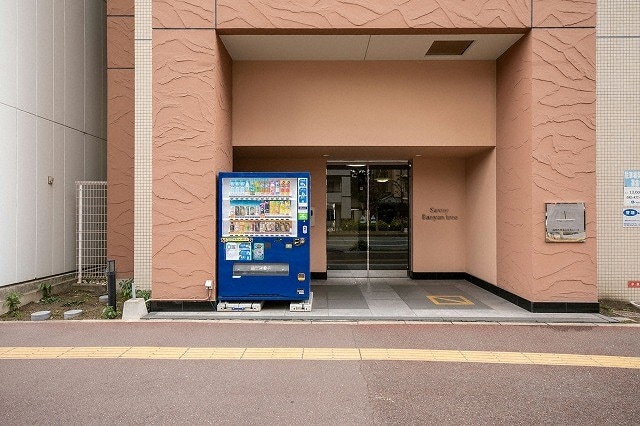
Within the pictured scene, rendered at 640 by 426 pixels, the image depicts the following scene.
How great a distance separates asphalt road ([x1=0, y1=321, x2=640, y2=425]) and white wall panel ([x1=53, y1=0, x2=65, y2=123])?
5.85 meters

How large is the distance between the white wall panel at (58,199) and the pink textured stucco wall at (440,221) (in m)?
8.55

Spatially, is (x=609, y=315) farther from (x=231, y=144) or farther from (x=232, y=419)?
(x=231, y=144)

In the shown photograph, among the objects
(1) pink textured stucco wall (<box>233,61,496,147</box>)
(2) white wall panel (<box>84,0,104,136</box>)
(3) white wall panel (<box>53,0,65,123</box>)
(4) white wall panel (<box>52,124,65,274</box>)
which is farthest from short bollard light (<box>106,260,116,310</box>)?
(2) white wall panel (<box>84,0,104,136</box>)

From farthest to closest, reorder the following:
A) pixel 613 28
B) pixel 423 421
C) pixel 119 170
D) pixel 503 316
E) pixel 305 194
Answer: pixel 119 170
pixel 613 28
pixel 305 194
pixel 503 316
pixel 423 421

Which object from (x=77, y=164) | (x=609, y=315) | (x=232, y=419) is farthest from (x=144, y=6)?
(x=609, y=315)

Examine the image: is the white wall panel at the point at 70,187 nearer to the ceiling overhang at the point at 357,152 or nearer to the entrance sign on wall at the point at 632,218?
the ceiling overhang at the point at 357,152

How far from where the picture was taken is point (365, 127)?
949cm

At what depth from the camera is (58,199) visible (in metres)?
10.2

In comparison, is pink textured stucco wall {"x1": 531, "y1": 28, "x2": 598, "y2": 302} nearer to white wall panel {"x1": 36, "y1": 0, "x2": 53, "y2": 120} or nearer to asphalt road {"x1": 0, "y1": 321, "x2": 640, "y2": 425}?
asphalt road {"x1": 0, "y1": 321, "x2": 640, "y2": 425}

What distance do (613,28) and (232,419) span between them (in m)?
→ 9.63

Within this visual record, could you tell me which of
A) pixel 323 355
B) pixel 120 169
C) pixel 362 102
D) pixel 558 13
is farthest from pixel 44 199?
pixel 558 13

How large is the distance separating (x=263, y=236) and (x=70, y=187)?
19.1 feet

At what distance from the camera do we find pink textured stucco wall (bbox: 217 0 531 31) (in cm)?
775

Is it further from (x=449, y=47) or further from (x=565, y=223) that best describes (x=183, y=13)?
(x=565, y=223)
